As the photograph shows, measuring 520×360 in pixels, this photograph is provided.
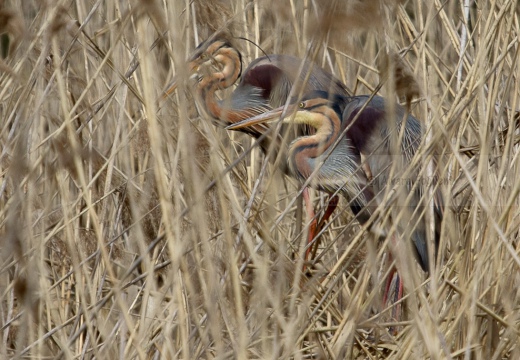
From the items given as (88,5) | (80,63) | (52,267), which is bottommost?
(52,267)

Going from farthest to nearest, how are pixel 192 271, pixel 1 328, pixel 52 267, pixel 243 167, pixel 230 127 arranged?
pixel 230 127 → pixel 243 167 → pixel 52 267 → pixel 1 328 → pixel 192 271

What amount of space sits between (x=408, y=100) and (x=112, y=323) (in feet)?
2.65

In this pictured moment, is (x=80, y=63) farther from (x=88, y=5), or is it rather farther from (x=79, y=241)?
(x=79, y=241)

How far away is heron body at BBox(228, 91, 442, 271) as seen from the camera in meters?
2.34

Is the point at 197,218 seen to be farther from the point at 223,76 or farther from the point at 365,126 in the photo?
the point at 223,76

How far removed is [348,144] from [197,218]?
1682 mm

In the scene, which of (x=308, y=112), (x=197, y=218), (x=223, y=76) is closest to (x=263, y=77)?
(x=223, y=76)

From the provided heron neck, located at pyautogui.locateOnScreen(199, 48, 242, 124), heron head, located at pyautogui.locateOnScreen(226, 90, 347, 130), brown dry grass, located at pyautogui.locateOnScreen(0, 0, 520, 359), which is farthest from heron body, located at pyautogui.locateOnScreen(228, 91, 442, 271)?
heron neck, located at pyautogui.locateOnScreen(199, 48, 242, 124)

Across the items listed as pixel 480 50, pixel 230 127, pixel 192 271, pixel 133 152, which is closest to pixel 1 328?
pixel 192 271

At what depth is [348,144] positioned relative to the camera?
2635mm

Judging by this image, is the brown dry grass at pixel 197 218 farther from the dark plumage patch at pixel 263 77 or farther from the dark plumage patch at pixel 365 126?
the dark plumage patch at pixel 263 77

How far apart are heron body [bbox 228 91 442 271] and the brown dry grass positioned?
12.4 inches

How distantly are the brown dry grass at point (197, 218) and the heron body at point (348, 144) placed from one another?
31 cm

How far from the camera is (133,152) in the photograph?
178cm
